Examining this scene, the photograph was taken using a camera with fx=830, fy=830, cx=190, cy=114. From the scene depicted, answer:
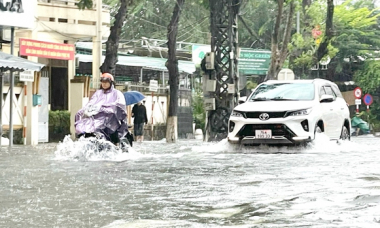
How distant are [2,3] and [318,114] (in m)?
9.87

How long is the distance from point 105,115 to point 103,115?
4cm

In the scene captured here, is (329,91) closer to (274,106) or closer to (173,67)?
(274,106)

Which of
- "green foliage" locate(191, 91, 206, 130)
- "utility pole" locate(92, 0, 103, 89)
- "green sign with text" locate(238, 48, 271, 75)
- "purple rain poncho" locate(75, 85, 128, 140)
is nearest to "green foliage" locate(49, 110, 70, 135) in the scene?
"utility pole" locate(92, 0, 103, 89)

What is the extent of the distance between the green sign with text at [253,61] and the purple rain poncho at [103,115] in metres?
37.3

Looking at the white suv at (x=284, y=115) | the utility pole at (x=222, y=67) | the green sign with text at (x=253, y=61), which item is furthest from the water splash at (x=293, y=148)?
the green sign with text at (x=253, y=61)

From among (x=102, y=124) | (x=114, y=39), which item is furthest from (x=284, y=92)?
(x=114, y=39)

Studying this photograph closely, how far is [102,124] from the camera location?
14891 millimetres

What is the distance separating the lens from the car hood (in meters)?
15.8

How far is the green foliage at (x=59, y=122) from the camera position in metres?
30.7

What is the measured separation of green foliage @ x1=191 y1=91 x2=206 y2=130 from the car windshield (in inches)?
1155

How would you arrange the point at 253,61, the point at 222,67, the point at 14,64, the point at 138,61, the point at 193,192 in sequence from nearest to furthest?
the point at 193,192
the point at 14,64
the point at 222,67
the point at 138,61
the point at 253,61

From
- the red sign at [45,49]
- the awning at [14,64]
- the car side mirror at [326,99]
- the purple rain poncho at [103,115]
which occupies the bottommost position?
the purple rain poncho at [103,115]

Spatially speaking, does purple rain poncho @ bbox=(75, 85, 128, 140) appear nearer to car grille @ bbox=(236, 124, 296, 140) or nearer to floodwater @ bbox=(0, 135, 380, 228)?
floodwater @ bbox=(0, 135, 380, 228)

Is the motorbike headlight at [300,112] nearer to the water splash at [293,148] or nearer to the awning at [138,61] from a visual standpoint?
the water splash at [293,148]
